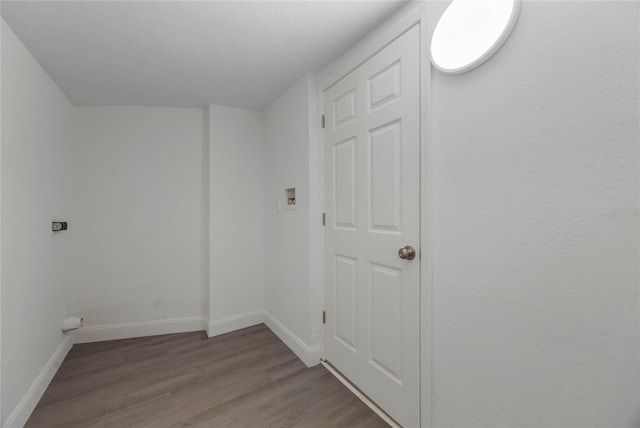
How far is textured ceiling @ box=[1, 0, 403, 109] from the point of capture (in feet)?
4.40

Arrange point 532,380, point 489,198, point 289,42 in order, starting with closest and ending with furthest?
point 532,380, point 489,198, point 289,42

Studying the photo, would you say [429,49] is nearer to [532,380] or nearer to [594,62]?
[594,62]

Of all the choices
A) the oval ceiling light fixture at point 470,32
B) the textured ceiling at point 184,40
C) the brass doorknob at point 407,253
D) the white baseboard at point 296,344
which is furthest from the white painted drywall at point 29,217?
the oval ceiling light fixture at point 470,32

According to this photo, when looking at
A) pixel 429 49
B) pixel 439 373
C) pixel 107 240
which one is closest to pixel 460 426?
pixel 439 373

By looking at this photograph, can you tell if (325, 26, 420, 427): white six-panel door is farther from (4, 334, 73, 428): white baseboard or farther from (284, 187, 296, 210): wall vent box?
(4, 334, 73, 428): white baseboard

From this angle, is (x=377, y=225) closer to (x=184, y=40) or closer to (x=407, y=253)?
(x=407, y=253)

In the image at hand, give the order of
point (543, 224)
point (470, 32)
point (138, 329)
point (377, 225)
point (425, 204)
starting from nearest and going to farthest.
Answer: point (543, 224) < point (470, 32) < point (425, 204) < point (377, 225) < point (138, 329)

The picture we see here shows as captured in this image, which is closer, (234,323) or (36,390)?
(36,390)

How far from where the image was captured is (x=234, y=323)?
2.65 meters

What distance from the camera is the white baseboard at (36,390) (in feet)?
4.70

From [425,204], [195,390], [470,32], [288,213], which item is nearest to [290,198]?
[288,213]

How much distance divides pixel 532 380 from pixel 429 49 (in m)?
1.41

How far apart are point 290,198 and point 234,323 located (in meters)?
1.41

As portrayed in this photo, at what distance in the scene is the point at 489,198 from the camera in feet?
3.42
